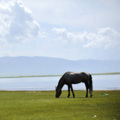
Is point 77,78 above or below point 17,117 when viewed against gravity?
above

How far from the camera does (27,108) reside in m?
29.4

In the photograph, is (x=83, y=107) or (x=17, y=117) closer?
(x=17, y=117)

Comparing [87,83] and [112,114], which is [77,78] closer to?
[87,83]

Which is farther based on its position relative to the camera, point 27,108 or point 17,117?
point 27,108

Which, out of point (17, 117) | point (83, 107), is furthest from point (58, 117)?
point (83, 107)

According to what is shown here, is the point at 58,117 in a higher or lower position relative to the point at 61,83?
lower

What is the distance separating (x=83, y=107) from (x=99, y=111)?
301 cm

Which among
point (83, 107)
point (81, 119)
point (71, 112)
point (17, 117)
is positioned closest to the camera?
point (81, 119)

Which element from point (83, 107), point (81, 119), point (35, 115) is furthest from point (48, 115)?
point (83, 107)

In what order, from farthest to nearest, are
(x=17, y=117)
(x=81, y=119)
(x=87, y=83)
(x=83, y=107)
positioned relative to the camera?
(x=87, y=83), (x=83, y=107), (x=17, y=117), (x=81, y=119)

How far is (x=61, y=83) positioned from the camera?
136 feet

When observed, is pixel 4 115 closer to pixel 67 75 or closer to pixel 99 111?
pixel 99 111

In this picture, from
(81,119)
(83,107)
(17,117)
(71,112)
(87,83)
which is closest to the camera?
(81,119)

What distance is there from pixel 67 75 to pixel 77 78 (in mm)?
1264
